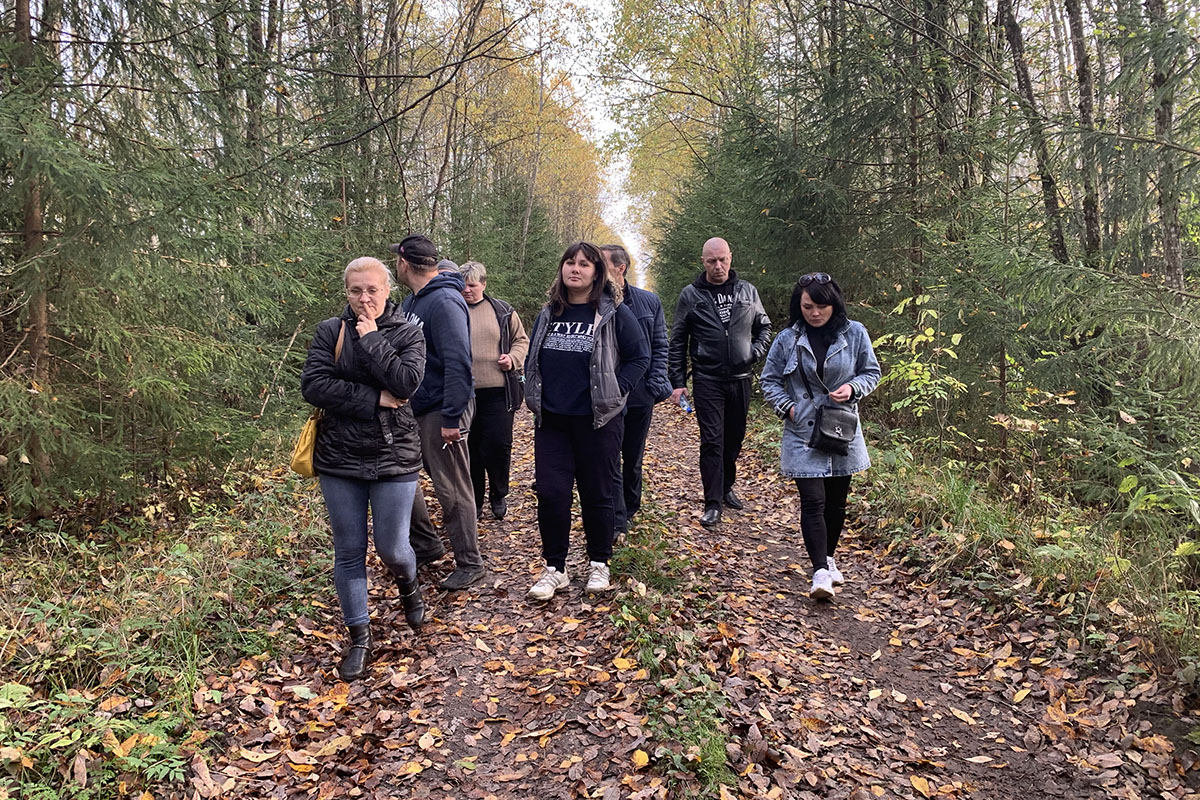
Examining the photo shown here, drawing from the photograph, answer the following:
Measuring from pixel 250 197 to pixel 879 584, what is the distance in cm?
644

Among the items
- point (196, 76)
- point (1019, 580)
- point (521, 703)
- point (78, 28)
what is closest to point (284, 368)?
point (196, 76)

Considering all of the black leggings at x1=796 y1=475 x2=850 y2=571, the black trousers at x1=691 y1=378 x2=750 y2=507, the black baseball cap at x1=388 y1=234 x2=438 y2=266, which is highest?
the black baseball cap at x1=388 y1=234 x2=438 y2=266

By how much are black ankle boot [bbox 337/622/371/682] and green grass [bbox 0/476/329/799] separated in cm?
57

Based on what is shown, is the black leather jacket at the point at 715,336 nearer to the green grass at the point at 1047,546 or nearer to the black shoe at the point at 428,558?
the green grass at the point at 1047,546

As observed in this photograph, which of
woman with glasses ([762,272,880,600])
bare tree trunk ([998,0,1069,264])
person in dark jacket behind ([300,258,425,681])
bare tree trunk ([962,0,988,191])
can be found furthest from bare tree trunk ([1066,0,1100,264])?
person in dark jacket behind ([300,258,425,681])

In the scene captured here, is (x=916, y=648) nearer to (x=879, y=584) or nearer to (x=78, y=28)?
(x=879, y=584)

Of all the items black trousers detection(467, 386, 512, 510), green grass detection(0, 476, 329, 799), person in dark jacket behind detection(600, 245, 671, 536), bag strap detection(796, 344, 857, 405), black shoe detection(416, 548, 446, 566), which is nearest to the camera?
green grass detection(0, 476, 329, 799)

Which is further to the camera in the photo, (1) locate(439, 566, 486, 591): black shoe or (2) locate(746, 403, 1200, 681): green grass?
(1) locate(439, 566, 486, 591): black shoe

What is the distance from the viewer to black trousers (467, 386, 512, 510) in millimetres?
5629

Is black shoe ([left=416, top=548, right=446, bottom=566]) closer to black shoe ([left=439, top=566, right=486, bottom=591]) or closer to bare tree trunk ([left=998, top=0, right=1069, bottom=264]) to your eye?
black shoe ([left=439, top=566, right=486, bottom=591])

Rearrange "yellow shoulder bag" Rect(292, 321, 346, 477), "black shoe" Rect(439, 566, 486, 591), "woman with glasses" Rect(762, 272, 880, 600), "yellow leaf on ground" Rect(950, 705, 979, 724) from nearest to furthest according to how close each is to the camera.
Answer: "yellow leaf on ground" Rect(950, 705, 979, 724) < "yellow shoulder bag" Rect(292, 321, 346, 477) < "woman with glasses" Rect(762, 272, 880, 600) < "black shoe" Rect(439, 566, 486, 591)

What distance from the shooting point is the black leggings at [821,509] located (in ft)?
14.4

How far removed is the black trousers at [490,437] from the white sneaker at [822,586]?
9.21ft

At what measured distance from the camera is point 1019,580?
14.5ft
